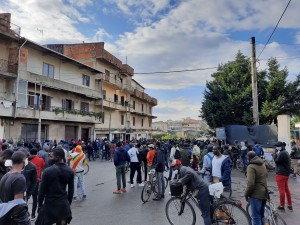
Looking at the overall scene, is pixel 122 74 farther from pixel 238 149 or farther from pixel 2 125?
pixel 238 149

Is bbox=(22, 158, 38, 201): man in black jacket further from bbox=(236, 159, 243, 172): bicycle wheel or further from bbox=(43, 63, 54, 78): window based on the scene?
bbox=(43, 63, 54, 78): window

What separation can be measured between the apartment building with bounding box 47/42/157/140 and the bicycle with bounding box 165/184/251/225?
88.8ft

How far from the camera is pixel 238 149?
16250 mm

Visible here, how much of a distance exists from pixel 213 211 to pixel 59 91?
2256 centimetres

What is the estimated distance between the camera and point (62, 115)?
24641 mm

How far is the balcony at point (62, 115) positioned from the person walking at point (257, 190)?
61.7 ft

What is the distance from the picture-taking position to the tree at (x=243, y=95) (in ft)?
76.8

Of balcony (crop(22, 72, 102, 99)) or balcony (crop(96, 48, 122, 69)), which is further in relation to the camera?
balcony (crop(96, 48, 122, 69))

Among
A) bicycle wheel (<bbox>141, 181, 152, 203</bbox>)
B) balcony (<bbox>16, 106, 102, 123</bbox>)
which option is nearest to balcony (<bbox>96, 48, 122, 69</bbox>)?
balcony (<bbox>16, 106, 102, 123</bbox>)

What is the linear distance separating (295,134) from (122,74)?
24523 millimetres

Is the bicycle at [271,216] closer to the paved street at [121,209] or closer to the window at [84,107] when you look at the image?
the paved street at [121,209]

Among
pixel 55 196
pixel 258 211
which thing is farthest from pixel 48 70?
pixel 258 211

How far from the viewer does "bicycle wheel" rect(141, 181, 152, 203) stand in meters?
8.23

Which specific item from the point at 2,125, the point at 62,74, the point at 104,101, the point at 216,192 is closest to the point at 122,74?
the point at 104,101
